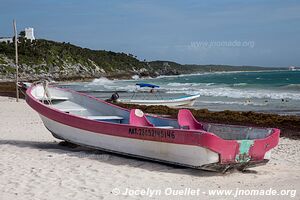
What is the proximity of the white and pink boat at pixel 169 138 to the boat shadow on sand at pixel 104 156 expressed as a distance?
17 cm

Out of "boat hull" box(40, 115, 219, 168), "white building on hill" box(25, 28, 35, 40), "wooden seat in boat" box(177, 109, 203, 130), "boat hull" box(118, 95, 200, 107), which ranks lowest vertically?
"boat hull" box(118, 95, 200, 107)

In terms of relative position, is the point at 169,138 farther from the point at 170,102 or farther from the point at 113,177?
the point at 170,102

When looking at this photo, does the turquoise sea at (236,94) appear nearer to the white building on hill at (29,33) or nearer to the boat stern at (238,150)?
the boat stern at (238,150)

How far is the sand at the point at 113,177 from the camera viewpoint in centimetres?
627

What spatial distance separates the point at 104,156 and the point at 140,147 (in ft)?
3.56

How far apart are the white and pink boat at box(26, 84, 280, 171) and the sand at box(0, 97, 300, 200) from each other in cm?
25

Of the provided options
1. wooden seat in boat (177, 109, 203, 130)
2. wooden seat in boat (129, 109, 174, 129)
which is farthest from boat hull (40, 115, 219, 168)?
wooden seat in boat (177, 109, 203, 130)

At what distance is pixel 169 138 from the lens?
7691 millimetres

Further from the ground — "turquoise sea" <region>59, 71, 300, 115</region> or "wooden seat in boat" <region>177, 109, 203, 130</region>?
"wooden seat in boat" <region>177, 109, 203, 130</region>

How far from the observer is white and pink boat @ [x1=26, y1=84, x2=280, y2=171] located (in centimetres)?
738

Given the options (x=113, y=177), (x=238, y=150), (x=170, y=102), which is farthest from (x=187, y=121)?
(x=170, y=102)

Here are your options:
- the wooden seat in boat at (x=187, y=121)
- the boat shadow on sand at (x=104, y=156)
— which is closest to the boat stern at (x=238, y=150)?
the boat shadow on sand at (x=104, y=156)

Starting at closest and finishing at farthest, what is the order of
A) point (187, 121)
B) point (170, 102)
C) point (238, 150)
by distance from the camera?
point (238, 150)
point (187, 121)
point (170, 102)

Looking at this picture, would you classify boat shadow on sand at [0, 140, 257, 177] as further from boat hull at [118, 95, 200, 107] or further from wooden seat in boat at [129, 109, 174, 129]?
boat hull at [118, 95, 200, 107]
